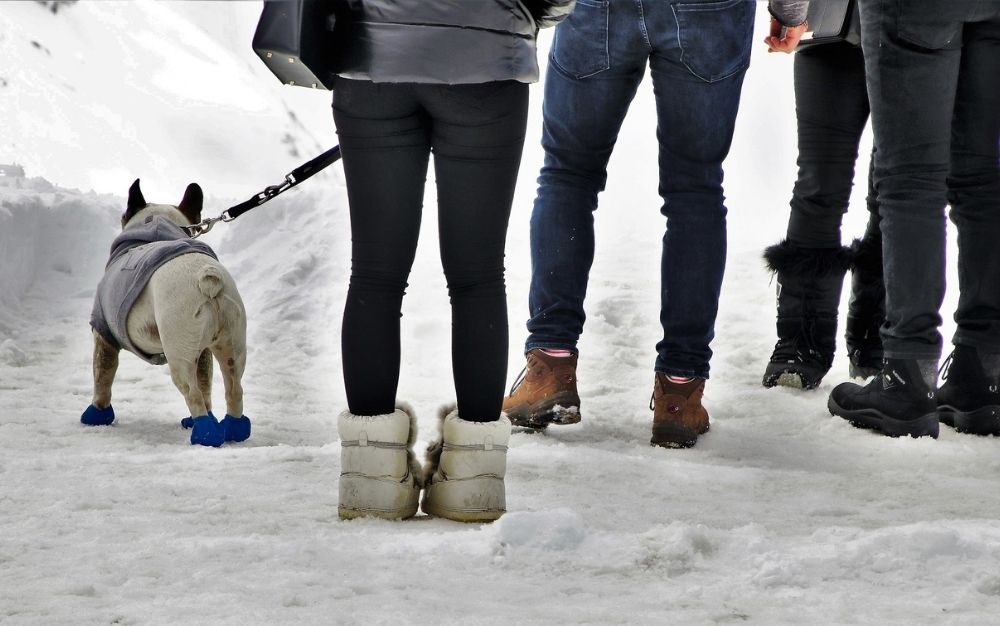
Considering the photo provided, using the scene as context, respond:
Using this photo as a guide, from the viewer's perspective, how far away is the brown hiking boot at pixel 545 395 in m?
3.17

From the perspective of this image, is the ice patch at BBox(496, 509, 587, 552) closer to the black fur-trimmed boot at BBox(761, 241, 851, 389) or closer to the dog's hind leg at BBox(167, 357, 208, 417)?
the dog's hind leg at BBox(167, 357, 208, 417)

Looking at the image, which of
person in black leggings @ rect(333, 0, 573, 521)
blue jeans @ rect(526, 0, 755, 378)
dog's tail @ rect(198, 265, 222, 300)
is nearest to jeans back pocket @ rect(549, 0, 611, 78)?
blue jeans @ rect(526, 0, 755, 378)

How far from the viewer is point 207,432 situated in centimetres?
316

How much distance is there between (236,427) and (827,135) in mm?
2318

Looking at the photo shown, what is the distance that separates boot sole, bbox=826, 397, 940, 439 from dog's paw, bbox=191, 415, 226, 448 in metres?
1.98

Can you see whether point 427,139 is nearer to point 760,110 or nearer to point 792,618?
point 792,618

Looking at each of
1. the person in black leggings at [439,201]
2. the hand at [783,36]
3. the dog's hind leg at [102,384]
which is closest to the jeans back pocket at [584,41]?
the hand at [783,36]

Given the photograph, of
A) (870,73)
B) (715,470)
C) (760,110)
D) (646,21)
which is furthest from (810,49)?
(760,110)

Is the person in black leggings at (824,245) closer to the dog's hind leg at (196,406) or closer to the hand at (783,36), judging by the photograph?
the hand at (783,36)

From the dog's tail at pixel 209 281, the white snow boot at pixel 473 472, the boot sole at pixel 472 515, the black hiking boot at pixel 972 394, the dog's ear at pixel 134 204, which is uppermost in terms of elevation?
the dog's ear at pixel 134 204

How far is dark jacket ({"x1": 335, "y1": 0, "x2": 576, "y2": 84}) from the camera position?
2.03m

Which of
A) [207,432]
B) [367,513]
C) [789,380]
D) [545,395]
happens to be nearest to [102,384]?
[207,432]

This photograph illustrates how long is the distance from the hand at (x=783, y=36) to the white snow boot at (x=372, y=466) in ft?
6.15

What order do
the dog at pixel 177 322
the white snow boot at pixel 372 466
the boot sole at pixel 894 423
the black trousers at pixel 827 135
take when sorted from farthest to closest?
the black trousers at pixel 827 135, the dog at pixel 177 322, the boot sole at pixel 894 423, the white snow boot at pixel 372 466
